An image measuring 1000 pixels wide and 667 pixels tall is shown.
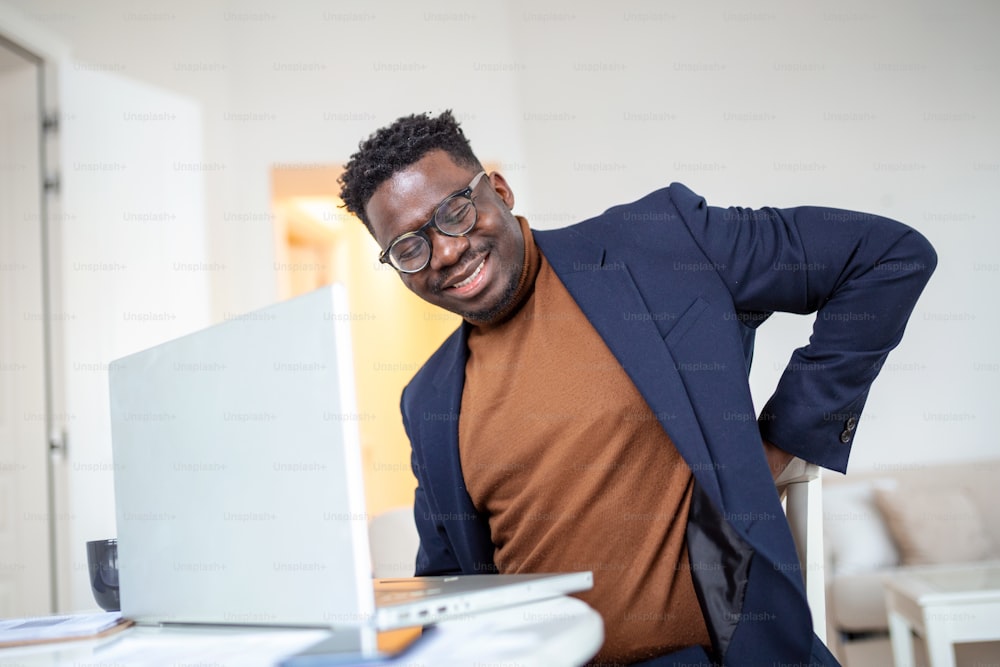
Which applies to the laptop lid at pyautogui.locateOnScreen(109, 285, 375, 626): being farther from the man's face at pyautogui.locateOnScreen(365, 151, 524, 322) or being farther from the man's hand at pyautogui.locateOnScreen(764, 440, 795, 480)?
the man's hand at pyautogui.locateOnScreen(764, 440, 795, 480)

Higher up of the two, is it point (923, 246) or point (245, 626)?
point (923, 246)

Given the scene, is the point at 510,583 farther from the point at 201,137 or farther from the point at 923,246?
the point at 201,137

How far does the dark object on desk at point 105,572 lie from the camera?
1259 millimetres

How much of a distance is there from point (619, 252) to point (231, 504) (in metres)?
0.83

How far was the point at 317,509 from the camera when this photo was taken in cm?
80

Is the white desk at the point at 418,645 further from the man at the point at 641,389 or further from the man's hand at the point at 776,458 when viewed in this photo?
the man's hand at the point at 776,458

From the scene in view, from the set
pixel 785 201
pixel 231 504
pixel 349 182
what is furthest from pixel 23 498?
pixel 785 201

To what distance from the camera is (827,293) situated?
1379mm

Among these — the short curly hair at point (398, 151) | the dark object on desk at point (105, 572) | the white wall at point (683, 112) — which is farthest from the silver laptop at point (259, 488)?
the white wall at point (683, 112)

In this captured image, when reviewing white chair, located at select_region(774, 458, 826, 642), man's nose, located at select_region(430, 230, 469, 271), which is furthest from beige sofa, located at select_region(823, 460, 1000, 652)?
man's nose, located at select_region(430, 230, 469, 271)

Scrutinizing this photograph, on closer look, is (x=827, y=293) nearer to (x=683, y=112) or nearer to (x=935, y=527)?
(x=935, y=527)

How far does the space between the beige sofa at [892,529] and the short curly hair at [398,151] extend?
9.61 feet

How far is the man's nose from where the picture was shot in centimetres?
150

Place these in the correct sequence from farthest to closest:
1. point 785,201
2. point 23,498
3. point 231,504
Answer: point 785,201, point 23,498, point 231,504
